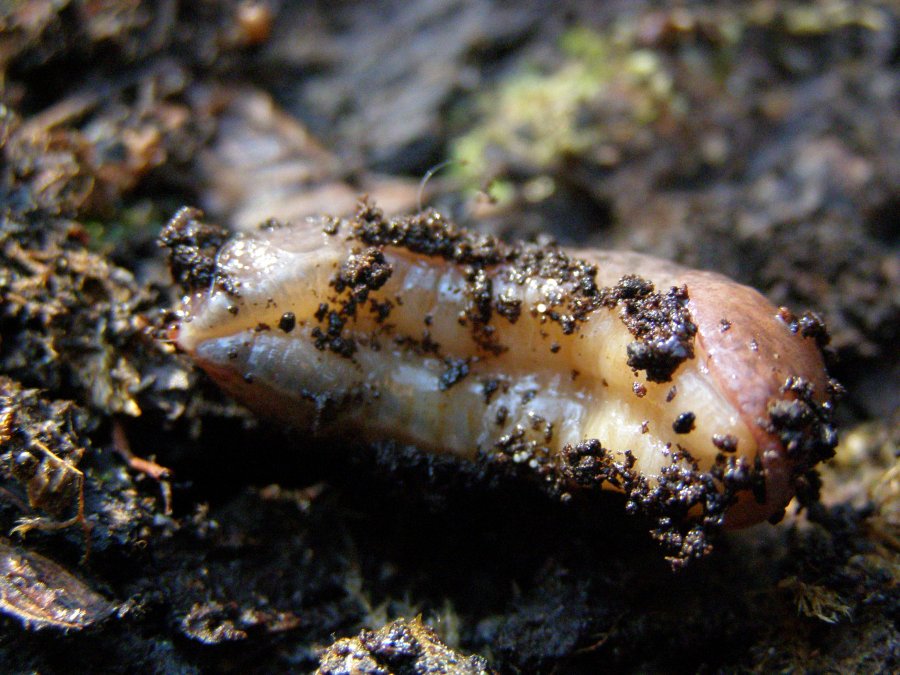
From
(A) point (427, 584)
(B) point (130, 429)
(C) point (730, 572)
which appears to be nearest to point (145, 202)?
(B) point (130, 429)

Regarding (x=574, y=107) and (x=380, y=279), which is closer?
(x=380, y=279)

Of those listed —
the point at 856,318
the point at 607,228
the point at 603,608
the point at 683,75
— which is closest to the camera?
the point at 603,608

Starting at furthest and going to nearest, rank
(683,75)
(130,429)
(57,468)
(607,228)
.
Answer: (683,75), (607,228), (130,429), (57,468)

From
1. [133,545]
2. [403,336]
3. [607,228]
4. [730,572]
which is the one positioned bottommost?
[730,572]

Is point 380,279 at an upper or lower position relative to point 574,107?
upper

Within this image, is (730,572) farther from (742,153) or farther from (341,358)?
(742,153)

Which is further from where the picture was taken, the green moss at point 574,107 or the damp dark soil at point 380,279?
the green moss at point 574,107

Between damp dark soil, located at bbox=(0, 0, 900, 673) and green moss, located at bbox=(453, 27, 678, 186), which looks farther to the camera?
green moss, located at bbox=(453, 27, 678, 186)

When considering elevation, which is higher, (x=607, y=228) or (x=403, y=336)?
(x=403, y=336)
